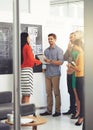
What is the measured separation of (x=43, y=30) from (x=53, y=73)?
0.55m

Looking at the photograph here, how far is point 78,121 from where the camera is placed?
11.1ft

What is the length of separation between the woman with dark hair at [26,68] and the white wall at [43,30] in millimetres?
155

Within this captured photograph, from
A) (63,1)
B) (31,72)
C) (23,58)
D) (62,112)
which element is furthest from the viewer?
(63,1)

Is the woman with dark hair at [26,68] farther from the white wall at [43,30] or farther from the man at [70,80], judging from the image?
the man at [70,80]

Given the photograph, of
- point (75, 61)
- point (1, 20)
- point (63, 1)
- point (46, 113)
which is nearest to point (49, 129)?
point (46, 113)

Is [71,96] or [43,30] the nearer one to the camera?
[71,96]

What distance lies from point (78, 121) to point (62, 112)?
35 centimetres

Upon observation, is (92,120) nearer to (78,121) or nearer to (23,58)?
(23,58)

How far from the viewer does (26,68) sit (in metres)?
3.18

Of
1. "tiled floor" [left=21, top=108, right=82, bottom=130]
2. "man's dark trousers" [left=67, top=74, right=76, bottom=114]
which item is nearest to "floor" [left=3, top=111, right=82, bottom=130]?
"tiled floor" [left=21, top=108, right=82, bottom=130]

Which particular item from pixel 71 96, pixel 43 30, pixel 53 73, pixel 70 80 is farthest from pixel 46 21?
pixel 71 96

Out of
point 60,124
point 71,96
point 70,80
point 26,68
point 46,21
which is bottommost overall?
point 60,124

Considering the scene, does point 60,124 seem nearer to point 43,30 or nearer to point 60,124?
point 60,124

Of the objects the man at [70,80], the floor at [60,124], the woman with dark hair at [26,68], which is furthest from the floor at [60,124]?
the woman with dark hair at [26,68]
